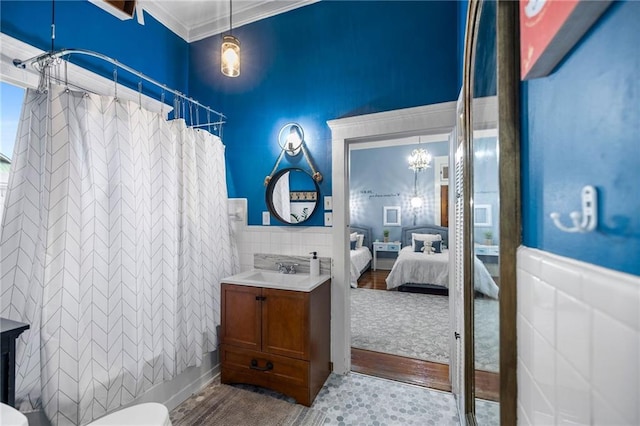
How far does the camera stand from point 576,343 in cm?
46

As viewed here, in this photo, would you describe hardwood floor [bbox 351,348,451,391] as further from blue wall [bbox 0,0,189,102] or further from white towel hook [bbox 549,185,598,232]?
blue wall [bbox 0,0,189,102]

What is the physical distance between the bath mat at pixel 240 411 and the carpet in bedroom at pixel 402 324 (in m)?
1.07

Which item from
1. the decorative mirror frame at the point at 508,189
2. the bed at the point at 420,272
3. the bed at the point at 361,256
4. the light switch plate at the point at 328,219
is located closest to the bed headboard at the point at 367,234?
the bed at the point at 361,256

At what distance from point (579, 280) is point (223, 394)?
2433 millimetres

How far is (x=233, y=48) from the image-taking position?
6.05ft

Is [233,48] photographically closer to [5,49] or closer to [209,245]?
[5,49]

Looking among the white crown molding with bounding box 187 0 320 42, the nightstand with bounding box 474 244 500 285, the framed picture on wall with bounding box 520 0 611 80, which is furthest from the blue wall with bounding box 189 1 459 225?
the framed picture on wall with bounding box 520 0 611 80

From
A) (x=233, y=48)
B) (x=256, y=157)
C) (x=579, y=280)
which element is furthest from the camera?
(x=256, y=157)

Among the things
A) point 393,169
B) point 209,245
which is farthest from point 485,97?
point 393,169

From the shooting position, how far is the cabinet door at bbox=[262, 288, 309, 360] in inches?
80.0

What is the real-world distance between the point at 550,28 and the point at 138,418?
1781 millimetres

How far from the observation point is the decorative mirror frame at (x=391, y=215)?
6438mm

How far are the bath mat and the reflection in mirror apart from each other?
121cm

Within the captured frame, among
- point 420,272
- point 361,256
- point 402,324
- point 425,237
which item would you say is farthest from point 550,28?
point 425,237
